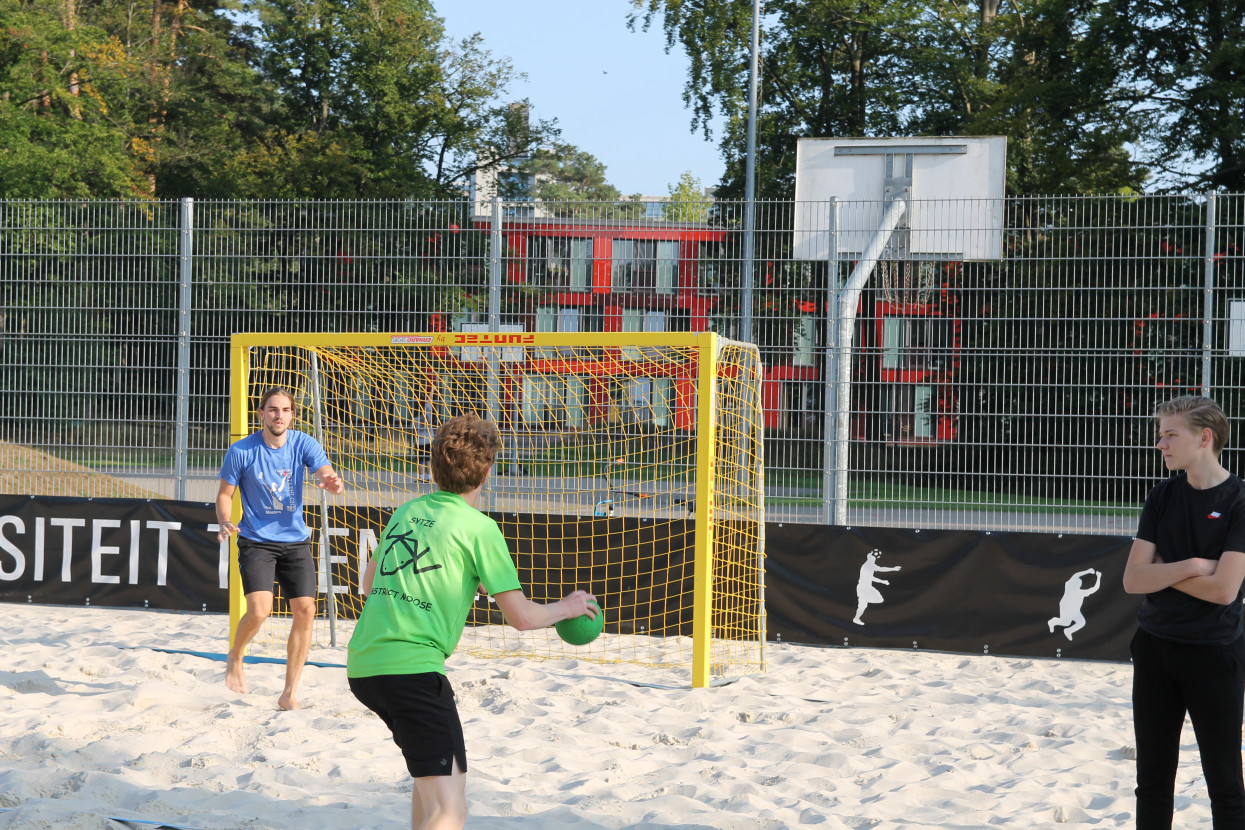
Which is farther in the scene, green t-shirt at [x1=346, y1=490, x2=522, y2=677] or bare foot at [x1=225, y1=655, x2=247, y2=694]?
bare foot at [x1=225, y1=655, x2=247, y2=694]

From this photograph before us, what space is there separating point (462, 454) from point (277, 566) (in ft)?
10.7

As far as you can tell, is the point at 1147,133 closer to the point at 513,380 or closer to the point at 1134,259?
the point at 1134,259

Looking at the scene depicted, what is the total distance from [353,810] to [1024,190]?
72.6 ft

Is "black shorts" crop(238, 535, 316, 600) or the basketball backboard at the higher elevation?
the basketball backboard

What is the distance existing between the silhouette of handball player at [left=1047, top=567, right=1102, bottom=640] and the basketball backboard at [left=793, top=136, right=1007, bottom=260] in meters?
2.48

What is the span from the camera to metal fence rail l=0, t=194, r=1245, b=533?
26.0ft

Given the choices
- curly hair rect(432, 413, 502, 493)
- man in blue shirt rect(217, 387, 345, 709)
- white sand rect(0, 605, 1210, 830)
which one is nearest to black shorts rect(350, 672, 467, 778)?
curly hair rect(432, 413, 502, 493)

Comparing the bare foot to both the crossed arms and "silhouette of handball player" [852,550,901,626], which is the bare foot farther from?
the crossed arms

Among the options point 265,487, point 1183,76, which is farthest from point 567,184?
point 265,487

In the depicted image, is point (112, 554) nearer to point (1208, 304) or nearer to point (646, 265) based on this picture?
point (646, 265)

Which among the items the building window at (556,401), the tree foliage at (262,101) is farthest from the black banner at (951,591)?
the tree foliage at (262,101)

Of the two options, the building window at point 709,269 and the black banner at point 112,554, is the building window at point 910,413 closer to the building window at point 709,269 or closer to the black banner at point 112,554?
the building window at point 709,269

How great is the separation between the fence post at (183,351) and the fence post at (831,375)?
5.29 metres

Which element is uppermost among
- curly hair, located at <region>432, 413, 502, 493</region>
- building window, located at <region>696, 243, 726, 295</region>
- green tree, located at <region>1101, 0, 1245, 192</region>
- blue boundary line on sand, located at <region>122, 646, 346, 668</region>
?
green tree, located at <region>1101, 0, 1245, 192</region>
